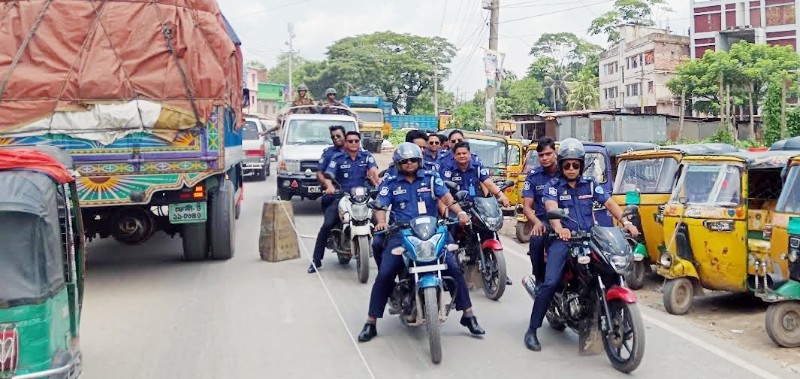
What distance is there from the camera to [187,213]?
9328mm

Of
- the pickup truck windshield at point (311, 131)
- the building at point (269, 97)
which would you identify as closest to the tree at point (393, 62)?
the building at point (269, 97)

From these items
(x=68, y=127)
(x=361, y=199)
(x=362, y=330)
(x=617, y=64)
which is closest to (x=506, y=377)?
(x=362, y=330)

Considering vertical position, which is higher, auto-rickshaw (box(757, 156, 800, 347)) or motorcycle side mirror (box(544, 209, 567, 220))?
motorcycle side mirror (box(544, 209, 567, 220))

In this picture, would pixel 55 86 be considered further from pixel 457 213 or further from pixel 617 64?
pixel 617 64

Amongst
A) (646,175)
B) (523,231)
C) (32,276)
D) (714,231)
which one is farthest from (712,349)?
(523,231)

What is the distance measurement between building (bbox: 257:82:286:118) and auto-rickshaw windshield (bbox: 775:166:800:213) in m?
82.7

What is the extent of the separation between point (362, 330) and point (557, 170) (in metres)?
2.17

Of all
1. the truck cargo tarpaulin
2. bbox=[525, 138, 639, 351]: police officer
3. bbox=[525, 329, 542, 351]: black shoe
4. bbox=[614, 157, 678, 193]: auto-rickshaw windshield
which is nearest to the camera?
bbox=[525, 138, 639, 351]: police officer

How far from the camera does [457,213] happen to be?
6.82m

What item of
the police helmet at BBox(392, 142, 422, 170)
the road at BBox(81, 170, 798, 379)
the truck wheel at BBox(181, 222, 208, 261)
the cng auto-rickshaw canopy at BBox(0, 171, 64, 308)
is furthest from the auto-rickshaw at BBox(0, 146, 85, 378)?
the truck wheel at BBox(181, 222, 208, 261)

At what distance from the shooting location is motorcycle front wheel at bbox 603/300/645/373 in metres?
5.56

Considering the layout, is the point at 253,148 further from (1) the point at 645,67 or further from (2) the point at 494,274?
(1) the point at 645,67

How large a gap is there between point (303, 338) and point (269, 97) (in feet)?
277

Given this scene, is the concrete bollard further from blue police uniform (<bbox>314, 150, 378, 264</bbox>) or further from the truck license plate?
the truck license plate
